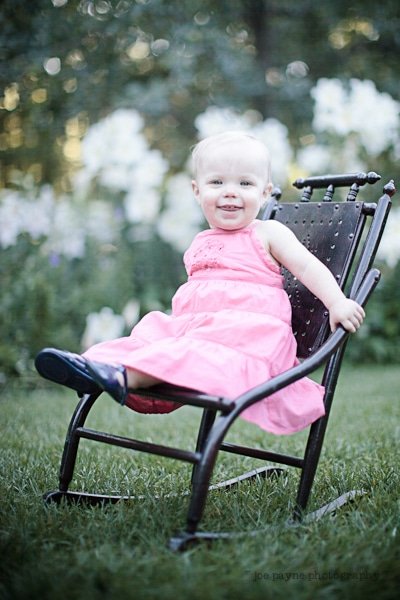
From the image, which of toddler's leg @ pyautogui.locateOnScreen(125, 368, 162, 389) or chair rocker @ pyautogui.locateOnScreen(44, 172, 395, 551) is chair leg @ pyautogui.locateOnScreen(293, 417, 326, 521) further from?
toddler's leg @ pyautogui.locateOnScreen(125, 368, 162, 389)

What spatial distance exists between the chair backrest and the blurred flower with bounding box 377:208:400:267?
114 inches

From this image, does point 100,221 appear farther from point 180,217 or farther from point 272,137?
point 272,137

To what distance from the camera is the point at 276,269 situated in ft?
7.36

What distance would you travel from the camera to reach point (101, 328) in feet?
16.2

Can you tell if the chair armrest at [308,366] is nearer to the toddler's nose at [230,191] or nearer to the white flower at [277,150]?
the toddler's nose at [230,191]

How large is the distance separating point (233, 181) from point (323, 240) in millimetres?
357

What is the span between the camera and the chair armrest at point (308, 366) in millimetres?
1859

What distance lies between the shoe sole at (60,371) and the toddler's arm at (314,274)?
0.65m

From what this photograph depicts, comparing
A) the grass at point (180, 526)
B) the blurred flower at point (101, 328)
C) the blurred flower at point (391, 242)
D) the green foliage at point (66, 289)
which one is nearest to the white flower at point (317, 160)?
the blurred flower at point (391, 242)

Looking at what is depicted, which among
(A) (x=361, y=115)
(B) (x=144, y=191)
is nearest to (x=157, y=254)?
(B) (x=144, y=191)

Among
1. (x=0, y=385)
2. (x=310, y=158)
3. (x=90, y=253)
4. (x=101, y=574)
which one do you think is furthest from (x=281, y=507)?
(x=310, y=158)

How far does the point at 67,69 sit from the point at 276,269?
531 centimetres

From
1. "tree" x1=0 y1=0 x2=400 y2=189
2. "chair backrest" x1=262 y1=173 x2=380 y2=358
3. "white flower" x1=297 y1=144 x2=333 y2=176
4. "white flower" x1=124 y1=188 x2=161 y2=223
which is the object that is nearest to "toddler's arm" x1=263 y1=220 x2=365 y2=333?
"chair backrest" x1=262 y1=173 x2=380 y2=358

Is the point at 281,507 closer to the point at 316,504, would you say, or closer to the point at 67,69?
the point at 316,504
